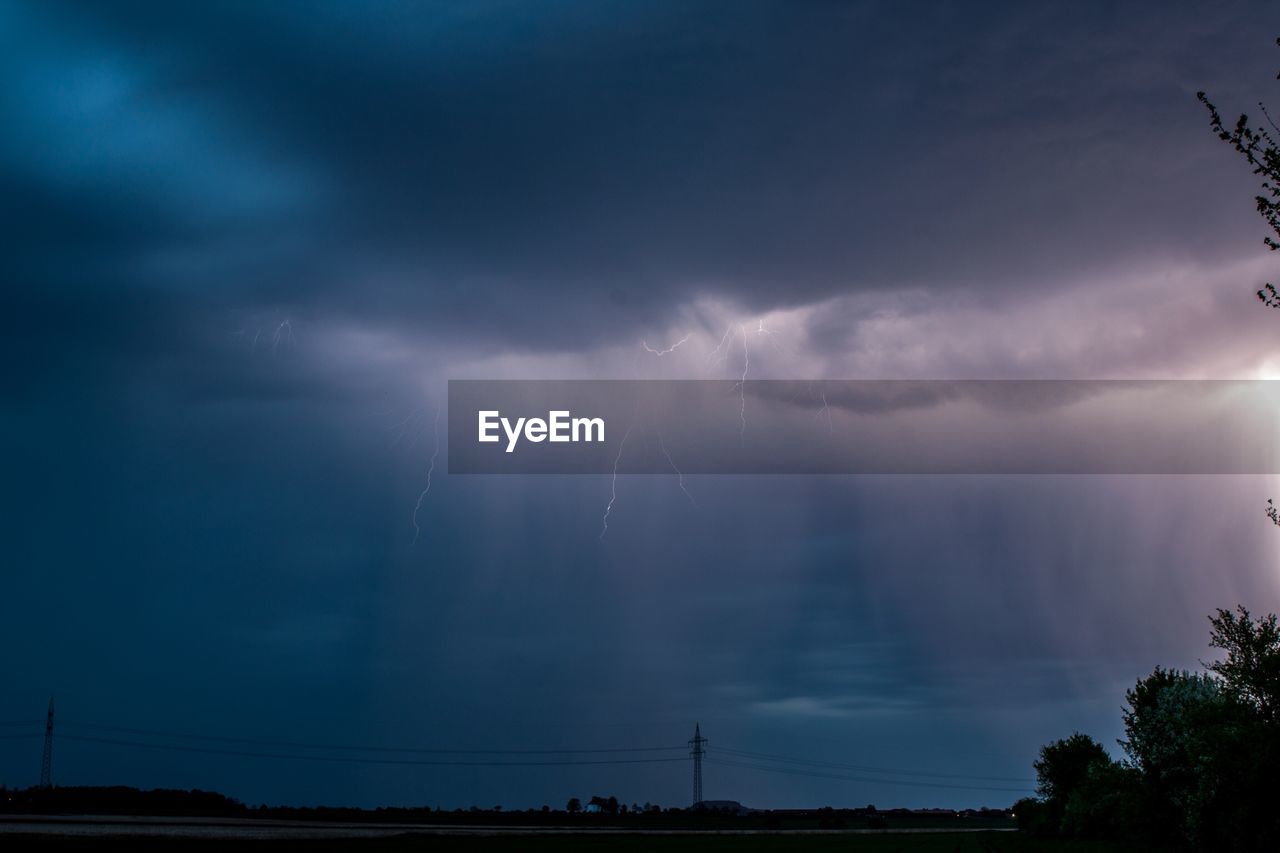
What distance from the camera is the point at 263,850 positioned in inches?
2317

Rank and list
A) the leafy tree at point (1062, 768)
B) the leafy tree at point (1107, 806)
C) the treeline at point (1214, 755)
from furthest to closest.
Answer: the leafy tree at point (1062, 768) < the leafy tree at point (1107, 806) < the treeline at point (1214, 755)

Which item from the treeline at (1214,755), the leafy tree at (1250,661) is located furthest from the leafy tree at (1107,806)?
the leafy tree at (1250,661)

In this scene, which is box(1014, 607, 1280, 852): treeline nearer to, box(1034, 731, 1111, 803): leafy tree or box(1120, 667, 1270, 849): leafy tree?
box(1120, 667, 1270, 849): leafy tree

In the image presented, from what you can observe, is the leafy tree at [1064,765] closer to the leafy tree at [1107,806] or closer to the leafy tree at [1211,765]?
the leafy tree at [1107,806]

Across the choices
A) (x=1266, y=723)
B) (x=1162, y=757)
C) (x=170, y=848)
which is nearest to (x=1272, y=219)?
(x=1266, y=723)

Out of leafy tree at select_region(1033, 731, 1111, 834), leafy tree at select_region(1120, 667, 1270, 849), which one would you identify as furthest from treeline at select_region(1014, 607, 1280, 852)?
leafy tree at select_region(1033, 731, 1111, 834)

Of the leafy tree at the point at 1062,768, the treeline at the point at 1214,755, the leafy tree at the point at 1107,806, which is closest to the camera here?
the treeline at the point at 1214,755

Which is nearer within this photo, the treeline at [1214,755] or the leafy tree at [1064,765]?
the treeline at [1214,755]

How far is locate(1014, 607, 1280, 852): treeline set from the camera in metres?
40.7

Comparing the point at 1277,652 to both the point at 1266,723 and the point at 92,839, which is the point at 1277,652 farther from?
the point at 92,839

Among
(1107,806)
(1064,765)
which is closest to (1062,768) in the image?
(1064,765)

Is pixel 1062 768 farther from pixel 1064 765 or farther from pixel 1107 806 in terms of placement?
pixel 1107 806

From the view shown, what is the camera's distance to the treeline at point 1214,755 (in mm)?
40656

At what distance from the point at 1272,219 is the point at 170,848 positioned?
6024cm
